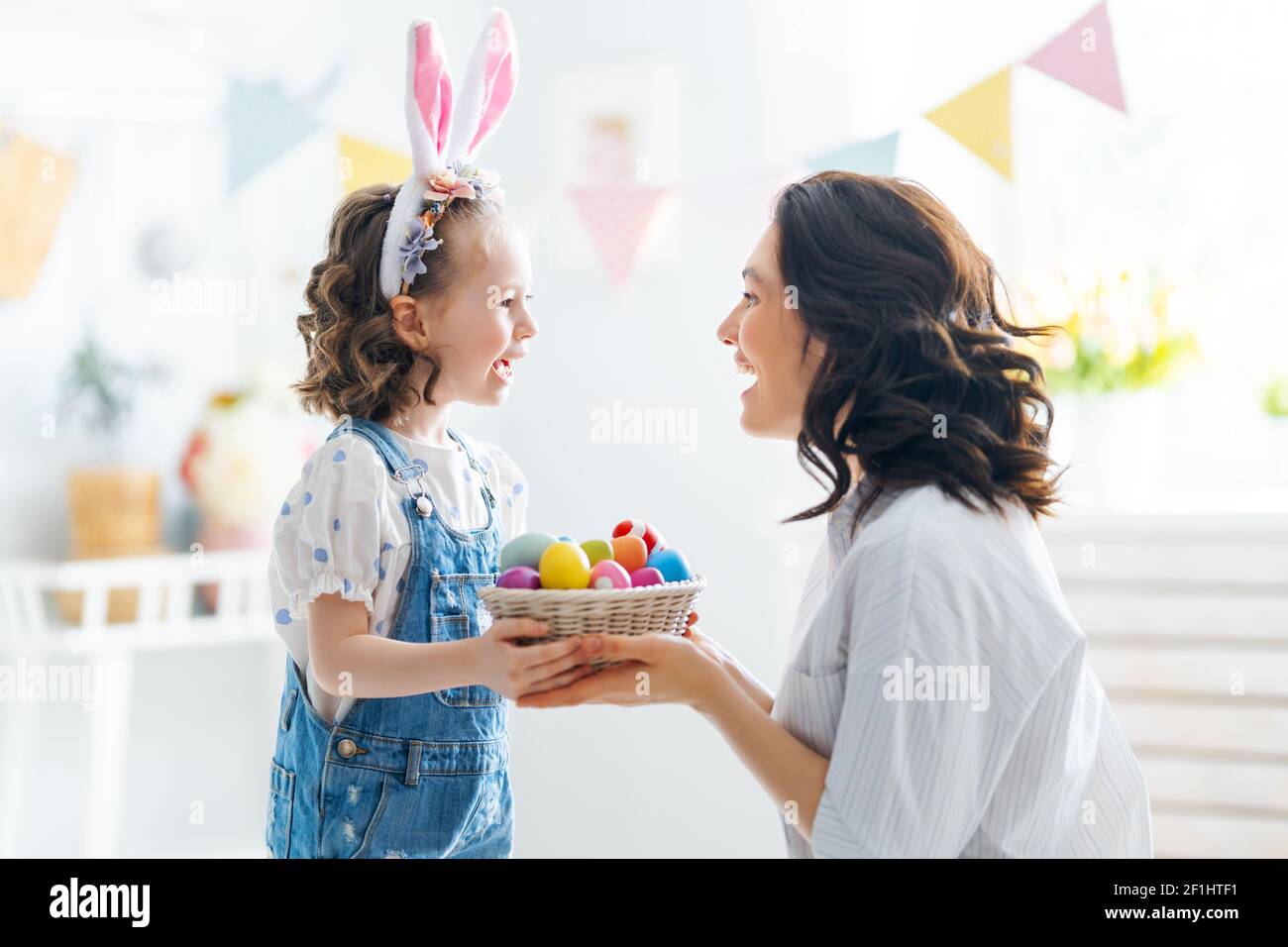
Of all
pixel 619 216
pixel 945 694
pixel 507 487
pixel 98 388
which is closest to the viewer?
pixel 945 694

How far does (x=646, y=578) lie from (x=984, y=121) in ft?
3.46

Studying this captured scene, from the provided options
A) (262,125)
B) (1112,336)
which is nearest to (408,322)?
(262,125)

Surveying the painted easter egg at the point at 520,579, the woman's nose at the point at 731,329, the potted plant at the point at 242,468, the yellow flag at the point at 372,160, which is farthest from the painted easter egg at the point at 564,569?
the potted plant at the point at 242,468

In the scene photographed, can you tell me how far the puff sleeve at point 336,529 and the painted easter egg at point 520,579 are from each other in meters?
0.15

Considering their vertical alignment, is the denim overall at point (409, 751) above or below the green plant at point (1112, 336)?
below

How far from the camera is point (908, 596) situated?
106 centimetres

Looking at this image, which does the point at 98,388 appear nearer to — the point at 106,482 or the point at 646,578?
the point at 106,482

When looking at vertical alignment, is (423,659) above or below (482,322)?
below

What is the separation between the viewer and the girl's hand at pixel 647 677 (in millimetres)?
1167

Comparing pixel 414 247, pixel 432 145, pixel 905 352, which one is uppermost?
pixel 432 145

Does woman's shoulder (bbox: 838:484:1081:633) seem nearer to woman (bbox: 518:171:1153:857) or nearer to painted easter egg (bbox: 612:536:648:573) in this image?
woman (bbox: 518:171:1153:857)

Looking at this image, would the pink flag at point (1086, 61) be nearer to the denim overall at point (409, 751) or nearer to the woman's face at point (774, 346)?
the woman's face at point (774, 346)
